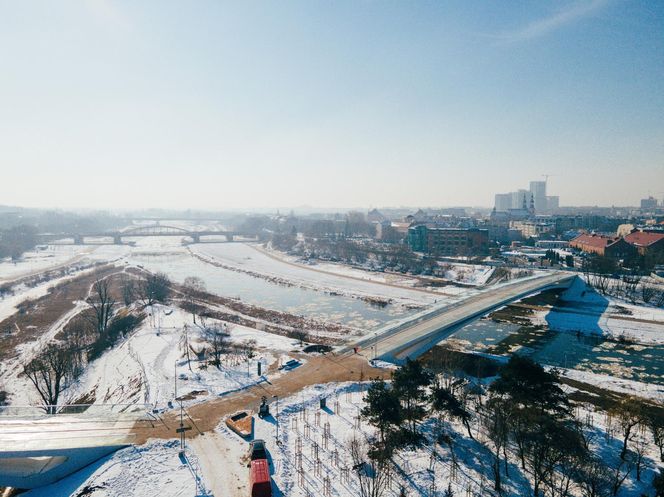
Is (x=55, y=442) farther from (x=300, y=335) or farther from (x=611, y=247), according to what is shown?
(x=611, y=247)

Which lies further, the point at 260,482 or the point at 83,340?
the point at 83,340

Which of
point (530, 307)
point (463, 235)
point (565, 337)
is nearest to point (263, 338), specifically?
point (565, 337)

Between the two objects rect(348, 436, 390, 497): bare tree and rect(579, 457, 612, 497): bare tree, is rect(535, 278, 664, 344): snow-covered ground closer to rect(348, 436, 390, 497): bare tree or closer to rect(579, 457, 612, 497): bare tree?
rect(579, 457, 612, 497): bare tree

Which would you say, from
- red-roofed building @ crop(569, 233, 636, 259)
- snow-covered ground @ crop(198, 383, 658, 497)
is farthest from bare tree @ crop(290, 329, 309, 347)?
red-roofed building @ crop(569, 233, 636, 259)

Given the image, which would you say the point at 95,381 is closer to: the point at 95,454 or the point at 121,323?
the point at 121,323

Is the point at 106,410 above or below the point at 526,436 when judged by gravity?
below

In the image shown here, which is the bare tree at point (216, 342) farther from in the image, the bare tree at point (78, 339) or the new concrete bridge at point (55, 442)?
the bare tree at point (78, 339)

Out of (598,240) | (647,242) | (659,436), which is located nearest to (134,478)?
(659,436)
